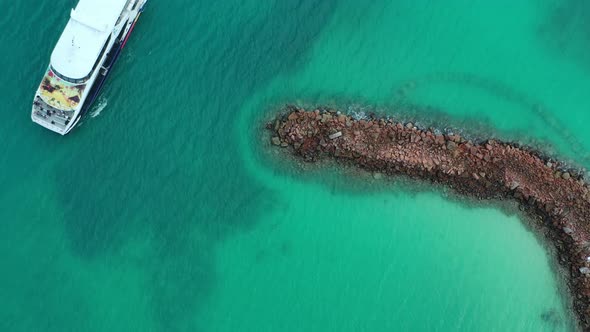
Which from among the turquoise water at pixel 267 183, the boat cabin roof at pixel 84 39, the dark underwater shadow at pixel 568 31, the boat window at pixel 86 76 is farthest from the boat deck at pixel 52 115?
the dark underwater shadow at pixel 568 31

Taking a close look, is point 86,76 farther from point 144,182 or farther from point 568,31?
point 568,31

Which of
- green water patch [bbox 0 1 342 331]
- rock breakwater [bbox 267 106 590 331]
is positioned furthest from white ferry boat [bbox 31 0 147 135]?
rock breakwater [bbox 267 106 590 331]

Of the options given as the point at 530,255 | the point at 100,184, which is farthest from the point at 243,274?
the point at 530,255

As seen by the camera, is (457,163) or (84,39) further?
(457,163)

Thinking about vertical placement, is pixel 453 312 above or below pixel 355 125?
below

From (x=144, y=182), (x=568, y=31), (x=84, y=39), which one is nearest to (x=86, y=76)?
(x=84, y=39)

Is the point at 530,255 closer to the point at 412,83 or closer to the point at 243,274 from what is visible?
the point at 412,83
